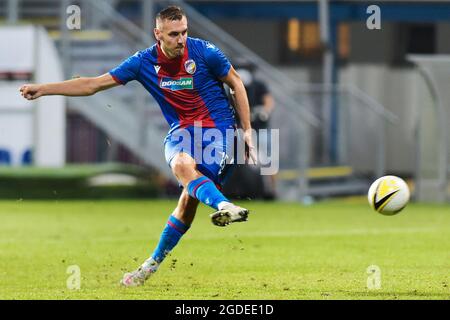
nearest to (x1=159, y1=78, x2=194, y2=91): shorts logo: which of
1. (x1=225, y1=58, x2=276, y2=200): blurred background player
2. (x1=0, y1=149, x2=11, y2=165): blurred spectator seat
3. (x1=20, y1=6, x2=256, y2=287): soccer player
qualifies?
(x1=20, y1=6, x2=256, y2=287): soccer player

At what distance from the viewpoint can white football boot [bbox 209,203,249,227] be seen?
938cm

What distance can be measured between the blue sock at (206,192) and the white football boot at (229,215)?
11.5 inches

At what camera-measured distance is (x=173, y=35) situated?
1027 cm

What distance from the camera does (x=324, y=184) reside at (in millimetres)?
24016

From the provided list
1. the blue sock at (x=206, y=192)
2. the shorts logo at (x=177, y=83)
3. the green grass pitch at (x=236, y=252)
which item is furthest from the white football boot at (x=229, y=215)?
the shorts logo at (x=177, y=83)

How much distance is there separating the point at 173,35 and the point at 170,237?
168 cm

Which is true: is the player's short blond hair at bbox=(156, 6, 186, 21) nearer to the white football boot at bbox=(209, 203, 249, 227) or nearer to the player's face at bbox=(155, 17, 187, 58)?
the player's face at bbox=(155, 17, 187, 58)

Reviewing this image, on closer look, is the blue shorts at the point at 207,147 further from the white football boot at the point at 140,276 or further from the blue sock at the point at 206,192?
the white football boot at the point at 140,276

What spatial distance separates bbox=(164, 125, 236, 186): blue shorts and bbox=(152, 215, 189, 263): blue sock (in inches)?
18.6

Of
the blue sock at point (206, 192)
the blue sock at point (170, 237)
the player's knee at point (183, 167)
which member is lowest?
the blue sock at point (170, 237)

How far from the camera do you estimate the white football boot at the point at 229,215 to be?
938 centimetres

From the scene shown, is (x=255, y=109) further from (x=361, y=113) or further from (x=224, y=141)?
(x=224, y=141)

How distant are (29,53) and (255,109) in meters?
4.28
